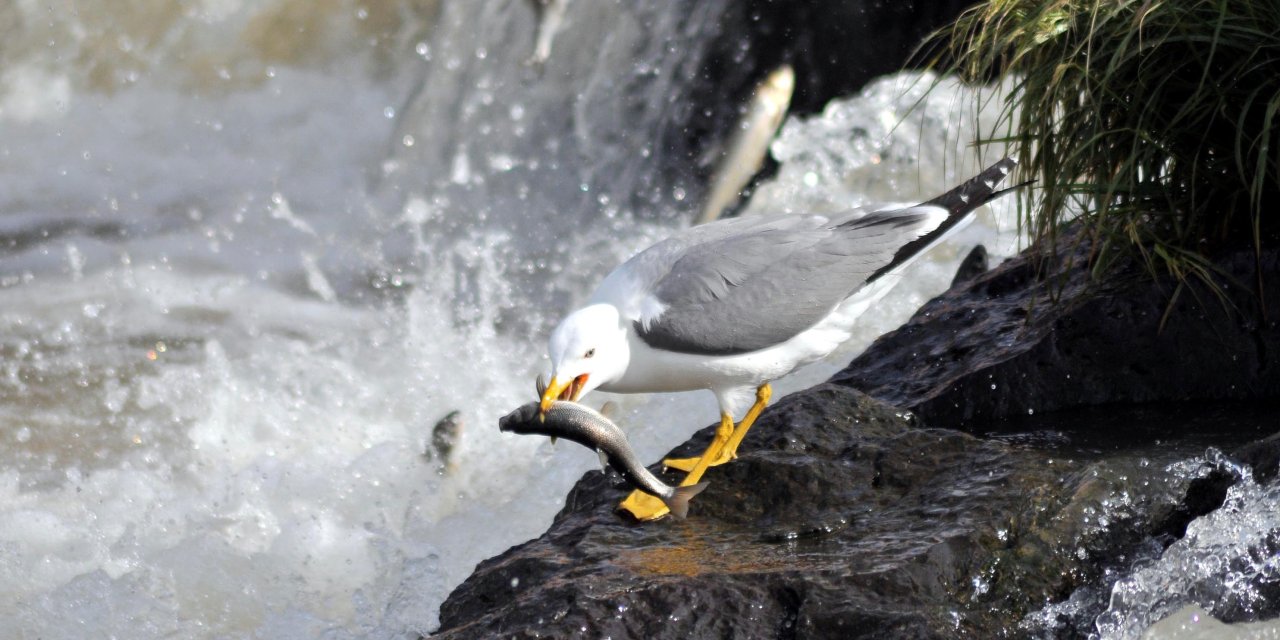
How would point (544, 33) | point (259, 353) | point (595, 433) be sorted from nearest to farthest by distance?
point (595, 433) → point (259, 353) → point (544, 33)

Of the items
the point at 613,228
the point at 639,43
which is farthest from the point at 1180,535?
the point at 639,43

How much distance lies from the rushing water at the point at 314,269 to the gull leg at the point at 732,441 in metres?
0.79

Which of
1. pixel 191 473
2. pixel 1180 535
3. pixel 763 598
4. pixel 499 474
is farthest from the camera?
pixel 191 473

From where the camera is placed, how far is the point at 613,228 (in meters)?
8.04

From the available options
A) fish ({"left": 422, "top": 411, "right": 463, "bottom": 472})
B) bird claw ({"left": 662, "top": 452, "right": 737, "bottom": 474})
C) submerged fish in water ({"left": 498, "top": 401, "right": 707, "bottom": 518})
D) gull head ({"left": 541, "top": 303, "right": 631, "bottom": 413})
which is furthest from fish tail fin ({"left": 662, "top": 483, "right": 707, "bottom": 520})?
Result: fish ({"left": 422, "top": 411, "right": 463, "bottom": 472})

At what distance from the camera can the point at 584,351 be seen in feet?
9.91

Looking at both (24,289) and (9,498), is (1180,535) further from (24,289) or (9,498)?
(24,289)

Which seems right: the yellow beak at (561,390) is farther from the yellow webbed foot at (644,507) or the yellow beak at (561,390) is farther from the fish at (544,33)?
the fish at (544,33)

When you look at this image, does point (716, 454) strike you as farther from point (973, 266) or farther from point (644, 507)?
point (973, 266)

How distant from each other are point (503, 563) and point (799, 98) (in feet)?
18.5

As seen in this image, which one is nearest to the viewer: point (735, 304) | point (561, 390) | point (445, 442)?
point (561, 390)

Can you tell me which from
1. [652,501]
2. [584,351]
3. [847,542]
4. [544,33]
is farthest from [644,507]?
[544,33]

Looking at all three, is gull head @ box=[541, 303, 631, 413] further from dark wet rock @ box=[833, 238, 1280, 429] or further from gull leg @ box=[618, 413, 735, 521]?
dark wet rock @ box=[833, 238, 1280, 429]

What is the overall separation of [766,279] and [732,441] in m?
0.40
